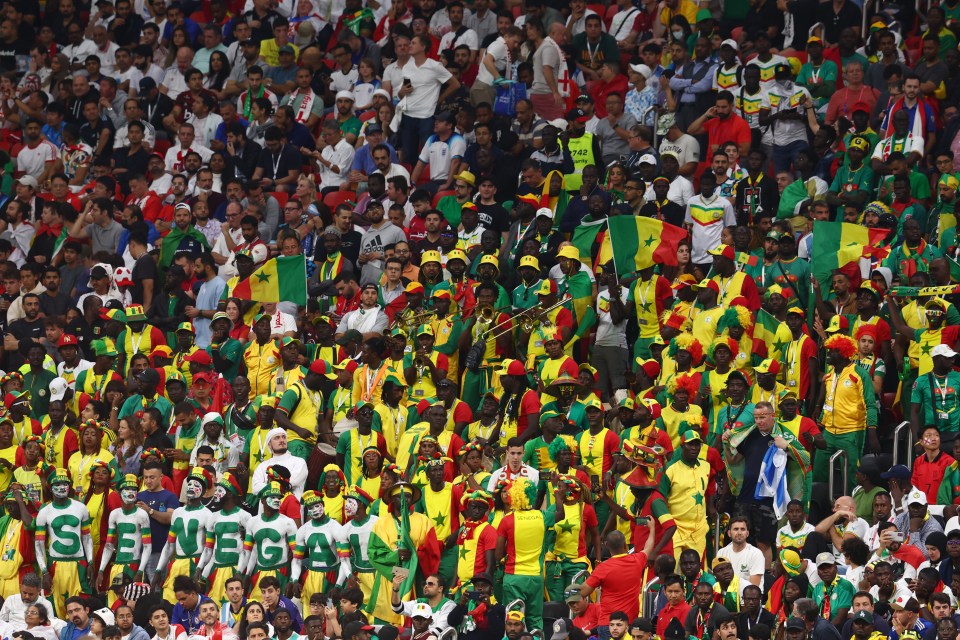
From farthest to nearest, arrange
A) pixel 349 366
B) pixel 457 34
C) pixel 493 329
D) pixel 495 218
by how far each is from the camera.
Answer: pixel 457 34, pixel 495 218, pixel 493 329, pixel 349 366

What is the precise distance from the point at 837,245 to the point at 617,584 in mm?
5367

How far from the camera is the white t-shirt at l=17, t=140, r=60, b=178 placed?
2858 cm

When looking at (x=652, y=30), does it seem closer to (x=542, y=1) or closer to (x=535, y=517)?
(x=542, y=1)

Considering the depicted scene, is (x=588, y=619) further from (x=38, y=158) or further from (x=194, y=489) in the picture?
(x=38, y=158)

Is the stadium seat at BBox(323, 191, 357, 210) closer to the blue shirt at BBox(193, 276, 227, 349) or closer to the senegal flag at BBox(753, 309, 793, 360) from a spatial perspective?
the blue shirt at BBox(193, 276, 227, 349)

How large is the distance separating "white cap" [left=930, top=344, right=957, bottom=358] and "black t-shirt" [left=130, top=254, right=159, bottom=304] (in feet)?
30.3

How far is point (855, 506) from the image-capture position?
20.2 meters

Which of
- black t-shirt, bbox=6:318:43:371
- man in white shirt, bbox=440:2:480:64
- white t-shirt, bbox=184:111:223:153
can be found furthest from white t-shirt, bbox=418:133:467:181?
black t-shirt, bbox=6:318:43:371

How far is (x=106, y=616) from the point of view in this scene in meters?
20.0

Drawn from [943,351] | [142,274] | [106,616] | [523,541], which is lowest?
[106,616]

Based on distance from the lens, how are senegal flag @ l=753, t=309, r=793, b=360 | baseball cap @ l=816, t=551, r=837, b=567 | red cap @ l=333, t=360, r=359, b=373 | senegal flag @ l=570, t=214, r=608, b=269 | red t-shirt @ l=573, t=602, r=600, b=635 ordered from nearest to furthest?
baseball cap @ l=816, t=551, r=837, b=567 → red t-shirt @ l=573, t=602, r=600, b=635 → senegal flag @ l=753, t=309, r=793, b=360 → red cap @ l=333, t=360, r=359, b=373 → senegal flag @ l=570, t=214, r=608, b=269

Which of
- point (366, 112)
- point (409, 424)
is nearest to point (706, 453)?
point (409, 424)

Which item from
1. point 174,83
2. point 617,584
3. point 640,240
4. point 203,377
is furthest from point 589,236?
point 174,83

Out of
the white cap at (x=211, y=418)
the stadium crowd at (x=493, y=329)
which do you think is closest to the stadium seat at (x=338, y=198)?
the stadium crowd at (x=493, y=329)
